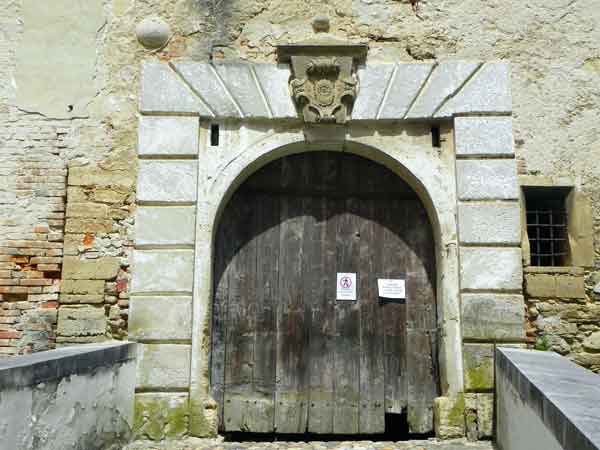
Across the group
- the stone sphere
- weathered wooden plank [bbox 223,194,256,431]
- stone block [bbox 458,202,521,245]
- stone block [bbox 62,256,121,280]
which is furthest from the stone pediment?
stone block [bbox 62,256,121,280]

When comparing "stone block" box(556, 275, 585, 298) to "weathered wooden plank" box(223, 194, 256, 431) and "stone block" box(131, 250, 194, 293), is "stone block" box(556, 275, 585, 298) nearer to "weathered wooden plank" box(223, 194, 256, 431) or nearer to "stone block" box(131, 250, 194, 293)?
"weathered wooden plank" box(223, 194, 256, 431)

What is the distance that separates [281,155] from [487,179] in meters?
1.54

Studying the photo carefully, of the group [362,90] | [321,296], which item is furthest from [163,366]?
[362,90]

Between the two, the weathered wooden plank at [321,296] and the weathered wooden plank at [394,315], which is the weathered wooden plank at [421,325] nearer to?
the weathered wooden plank at [394,315]

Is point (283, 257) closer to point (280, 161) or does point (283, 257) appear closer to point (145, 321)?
point (280, 161)

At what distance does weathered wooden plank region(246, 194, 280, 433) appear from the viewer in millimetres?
4410

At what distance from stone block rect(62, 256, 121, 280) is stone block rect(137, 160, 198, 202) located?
0.52 m

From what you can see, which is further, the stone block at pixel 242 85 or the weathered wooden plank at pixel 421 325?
the stone block at pixel 242 85

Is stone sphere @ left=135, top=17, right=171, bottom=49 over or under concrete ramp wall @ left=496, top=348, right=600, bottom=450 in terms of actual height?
over

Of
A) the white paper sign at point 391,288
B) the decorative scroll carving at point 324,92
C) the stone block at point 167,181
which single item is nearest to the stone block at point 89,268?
the stone block at point 167,181

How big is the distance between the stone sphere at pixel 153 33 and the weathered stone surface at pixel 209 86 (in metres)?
0.25

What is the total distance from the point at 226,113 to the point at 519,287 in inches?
95.9

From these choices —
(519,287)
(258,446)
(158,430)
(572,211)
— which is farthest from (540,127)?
(158,430)

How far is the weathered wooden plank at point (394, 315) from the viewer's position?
14.5ft
